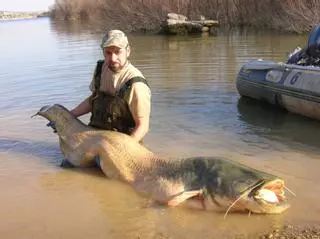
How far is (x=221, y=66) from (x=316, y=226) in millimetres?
9405

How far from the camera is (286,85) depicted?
786 cm

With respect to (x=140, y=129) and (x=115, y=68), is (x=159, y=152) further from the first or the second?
(x=115, y=68)

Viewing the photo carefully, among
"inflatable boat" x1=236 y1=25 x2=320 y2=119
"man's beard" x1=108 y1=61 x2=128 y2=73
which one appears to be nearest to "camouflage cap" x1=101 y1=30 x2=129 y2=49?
"man's beard" x1=108 y1=61 x2=128 y2=73

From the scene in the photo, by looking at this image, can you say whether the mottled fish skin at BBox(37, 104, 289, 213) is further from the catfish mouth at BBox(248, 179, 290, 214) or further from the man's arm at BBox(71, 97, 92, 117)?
the man's arm at BBox(71, 97, 92, 117)

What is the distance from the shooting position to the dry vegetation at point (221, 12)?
23219 mm

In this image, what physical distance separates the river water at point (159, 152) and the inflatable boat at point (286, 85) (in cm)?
21

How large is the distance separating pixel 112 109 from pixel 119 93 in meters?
0.23

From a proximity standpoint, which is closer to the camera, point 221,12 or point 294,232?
point 294,232

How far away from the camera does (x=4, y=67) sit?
51.3ft

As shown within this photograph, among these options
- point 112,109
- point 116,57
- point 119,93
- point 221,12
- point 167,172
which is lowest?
point 167,172

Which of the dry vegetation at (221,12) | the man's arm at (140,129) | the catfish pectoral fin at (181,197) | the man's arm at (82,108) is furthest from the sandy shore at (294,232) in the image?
the dry vegetation at (221,12)

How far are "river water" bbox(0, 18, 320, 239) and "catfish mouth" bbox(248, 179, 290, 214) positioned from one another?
0.09 metres

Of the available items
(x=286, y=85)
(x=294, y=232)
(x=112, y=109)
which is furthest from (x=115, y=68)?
(x=286, y=85)

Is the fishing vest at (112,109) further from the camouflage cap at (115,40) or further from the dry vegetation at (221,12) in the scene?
the dry vegetation at (221,12)
